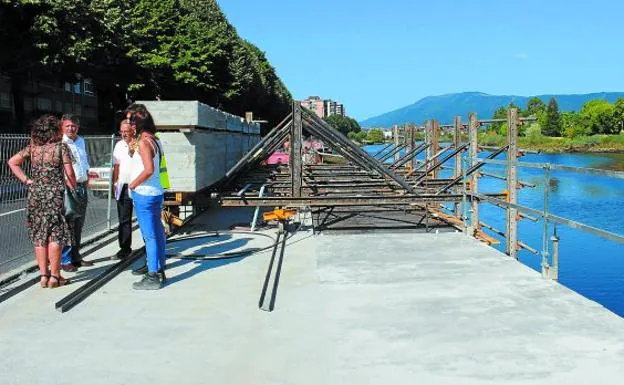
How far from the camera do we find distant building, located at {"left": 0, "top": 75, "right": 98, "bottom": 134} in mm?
31734

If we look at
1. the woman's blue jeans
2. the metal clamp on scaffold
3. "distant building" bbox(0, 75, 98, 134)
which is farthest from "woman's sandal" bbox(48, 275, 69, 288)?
"distant building" bbox(0, 75, 98, 134)

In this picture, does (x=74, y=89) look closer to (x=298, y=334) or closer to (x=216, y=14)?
(x=216, y=14)

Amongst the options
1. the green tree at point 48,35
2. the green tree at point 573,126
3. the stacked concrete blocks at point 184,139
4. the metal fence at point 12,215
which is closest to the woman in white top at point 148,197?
the metal fence at point 12,215

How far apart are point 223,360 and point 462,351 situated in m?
1.59

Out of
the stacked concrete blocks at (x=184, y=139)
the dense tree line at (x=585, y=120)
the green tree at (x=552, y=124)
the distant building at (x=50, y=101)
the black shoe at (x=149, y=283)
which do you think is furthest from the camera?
the green tree at (x=552, y=124)

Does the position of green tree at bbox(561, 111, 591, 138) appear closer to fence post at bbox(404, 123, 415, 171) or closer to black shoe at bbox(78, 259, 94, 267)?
fence post at bbox(404, 123, 415, 171)

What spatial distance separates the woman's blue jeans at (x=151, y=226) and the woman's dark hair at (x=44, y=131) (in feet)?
3.27

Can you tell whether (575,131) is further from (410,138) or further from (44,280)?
(44,280)

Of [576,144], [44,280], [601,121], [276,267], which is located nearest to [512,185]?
[276,267]

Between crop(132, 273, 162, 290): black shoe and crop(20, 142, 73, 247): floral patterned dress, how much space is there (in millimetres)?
810

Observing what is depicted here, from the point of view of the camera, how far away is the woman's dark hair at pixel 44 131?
6.11 metres

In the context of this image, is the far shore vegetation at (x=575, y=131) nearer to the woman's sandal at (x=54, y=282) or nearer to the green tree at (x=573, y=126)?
the green tree at (x=573, y=126)

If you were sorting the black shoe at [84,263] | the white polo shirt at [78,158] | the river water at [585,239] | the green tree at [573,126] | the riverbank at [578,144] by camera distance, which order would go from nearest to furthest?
the white polo shirt at [78,158] → the black shoe at [84,263] → the river water at [585,239] → the riverbank at [578,144] → the green tree at [573,126]

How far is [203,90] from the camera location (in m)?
44.0
